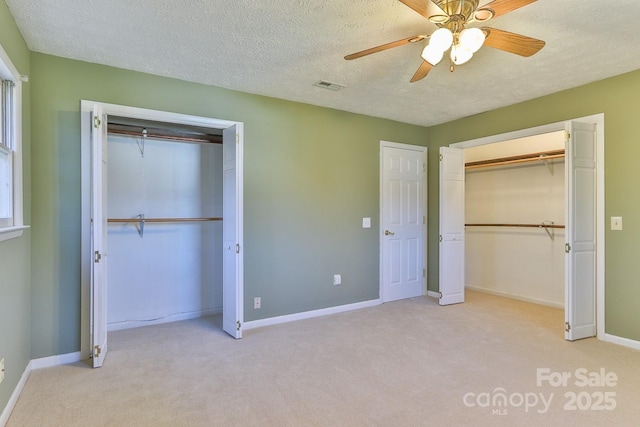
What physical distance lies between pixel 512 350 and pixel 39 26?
171 inches

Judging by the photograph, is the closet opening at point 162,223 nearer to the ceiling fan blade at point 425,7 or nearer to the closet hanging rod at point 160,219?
the closet hanging rod at point 160,219

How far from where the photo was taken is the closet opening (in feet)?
12.4

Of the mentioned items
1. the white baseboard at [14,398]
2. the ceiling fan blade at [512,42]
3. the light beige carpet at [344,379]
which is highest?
the ceiling fan blade at [512,42]

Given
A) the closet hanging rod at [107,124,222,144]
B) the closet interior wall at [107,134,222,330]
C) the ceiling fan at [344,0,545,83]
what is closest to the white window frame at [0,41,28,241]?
the closet hanging rod at [107,124,222,144]

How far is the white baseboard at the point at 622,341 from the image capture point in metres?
3.09

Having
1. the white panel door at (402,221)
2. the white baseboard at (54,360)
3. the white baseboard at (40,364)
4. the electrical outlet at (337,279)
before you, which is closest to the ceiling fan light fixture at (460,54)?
the white panel door at (402,221)

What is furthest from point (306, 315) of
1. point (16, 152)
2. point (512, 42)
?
point (512, 42)

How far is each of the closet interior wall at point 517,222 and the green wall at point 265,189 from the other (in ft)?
4.18

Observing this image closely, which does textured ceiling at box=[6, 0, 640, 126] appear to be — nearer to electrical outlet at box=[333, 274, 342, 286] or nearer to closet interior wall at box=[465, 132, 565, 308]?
closet interior wall at box=[465, 132, 565, 308]

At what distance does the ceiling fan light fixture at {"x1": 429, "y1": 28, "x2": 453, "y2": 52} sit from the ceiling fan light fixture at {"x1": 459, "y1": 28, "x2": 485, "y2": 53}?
9 cm

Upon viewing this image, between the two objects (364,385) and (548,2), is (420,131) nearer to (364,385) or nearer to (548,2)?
(548,2)

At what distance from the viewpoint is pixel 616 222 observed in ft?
10.6

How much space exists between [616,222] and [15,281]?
4.80 meters

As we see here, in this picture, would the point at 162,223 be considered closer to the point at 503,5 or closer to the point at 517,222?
the point at 503,5
